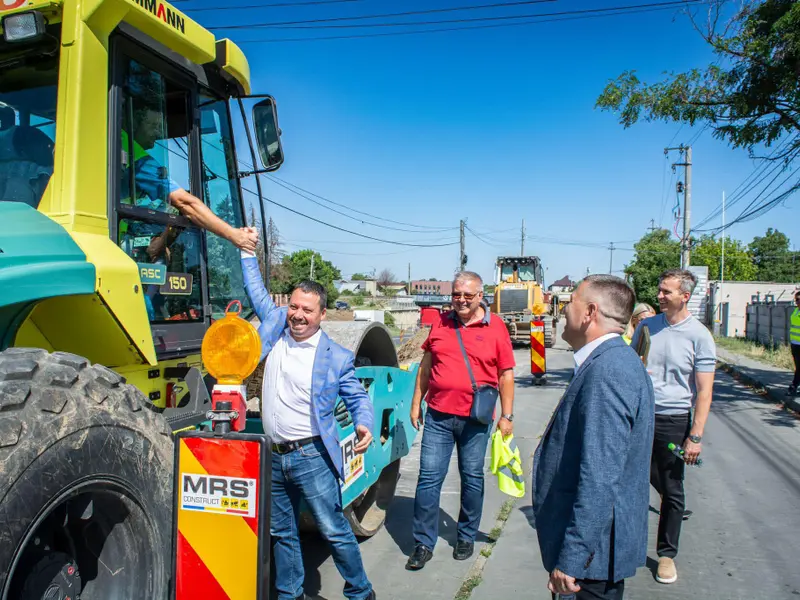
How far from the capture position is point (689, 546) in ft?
14.8

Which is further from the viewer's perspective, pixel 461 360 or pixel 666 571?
pixel 461 360

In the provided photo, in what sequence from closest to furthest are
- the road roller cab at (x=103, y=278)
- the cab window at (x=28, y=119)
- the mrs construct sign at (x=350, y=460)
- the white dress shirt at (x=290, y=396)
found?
the road roller cab at (x=103, y=278), the cab window at (x=28, y=119), the white dress shirt at (x=290, y=396), the mrs construct sign at (x=350, y=460)

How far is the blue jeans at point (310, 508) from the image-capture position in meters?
3.09

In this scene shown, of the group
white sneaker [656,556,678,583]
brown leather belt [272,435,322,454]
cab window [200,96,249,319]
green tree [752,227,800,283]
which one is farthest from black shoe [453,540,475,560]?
green tree [752,227,800,283]

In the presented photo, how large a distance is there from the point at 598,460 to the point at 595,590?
505 mm

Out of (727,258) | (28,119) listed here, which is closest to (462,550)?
(28,119)

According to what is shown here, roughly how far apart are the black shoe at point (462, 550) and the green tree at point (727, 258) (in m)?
64.6

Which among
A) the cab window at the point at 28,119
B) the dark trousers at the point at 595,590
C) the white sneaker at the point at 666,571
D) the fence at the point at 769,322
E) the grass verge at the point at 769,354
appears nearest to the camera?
the dark trousers at the point at 595,590

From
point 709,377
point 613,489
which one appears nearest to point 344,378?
point 613,489

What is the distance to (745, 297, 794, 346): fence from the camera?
20391 mm

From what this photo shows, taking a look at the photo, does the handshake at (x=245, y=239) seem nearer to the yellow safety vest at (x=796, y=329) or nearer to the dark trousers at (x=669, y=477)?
the dark trousers at (x=669, y=477)

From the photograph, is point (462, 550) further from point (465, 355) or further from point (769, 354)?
point (769, 354)

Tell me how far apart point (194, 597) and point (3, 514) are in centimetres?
78

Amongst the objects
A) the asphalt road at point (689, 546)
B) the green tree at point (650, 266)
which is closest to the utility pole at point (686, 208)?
the green tree at point (650, 266)
